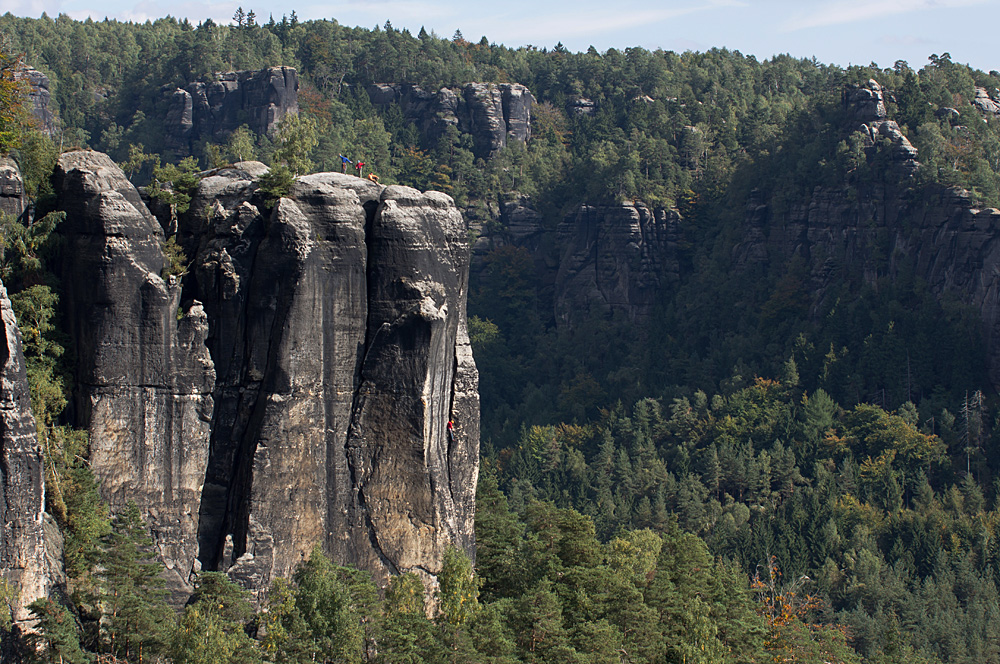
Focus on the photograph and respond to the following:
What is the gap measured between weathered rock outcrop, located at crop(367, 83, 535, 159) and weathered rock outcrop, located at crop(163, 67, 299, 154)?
46.6 feet

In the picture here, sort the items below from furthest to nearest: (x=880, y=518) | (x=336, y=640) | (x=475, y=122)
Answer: (x=475, y=122)
(x=880, y=518)
(x=336, y=640)

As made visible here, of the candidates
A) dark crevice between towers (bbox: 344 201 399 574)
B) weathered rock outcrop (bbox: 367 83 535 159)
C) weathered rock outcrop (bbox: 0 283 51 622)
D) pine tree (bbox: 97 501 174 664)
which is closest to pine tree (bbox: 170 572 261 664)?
pine tree (bbox: 97 501 174 664)

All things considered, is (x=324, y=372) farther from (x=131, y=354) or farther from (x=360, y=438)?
(x=131, y=354)

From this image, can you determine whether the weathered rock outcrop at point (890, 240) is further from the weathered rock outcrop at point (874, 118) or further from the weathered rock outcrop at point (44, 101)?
the weathered rock outcrop at point (44, 101)

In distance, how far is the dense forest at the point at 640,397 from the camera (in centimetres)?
4319

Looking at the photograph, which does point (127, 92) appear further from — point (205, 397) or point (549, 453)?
point (205, 397)

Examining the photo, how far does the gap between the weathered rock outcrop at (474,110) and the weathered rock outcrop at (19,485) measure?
137 metres

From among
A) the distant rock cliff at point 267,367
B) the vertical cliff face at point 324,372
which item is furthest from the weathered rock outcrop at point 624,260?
the vertical cliff face at point 324,372

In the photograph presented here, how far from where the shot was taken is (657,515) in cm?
10575

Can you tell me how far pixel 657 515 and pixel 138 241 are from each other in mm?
67075

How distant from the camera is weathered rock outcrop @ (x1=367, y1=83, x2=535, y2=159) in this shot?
17650 centimetres

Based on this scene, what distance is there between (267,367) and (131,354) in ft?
13.2

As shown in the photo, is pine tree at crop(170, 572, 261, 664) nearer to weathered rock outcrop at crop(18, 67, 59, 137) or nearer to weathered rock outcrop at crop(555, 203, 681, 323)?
weathered rock outcrop at crop(555, 203, 681, 323)

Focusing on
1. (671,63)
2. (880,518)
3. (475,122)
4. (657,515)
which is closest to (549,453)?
(657,515)
